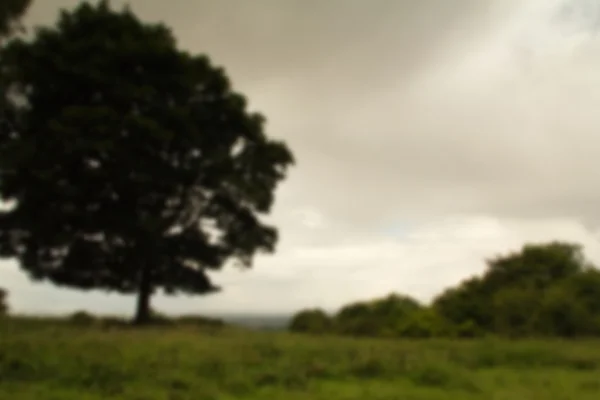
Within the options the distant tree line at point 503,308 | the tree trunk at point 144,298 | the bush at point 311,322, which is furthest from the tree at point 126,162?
the distant tree line at point 503,308

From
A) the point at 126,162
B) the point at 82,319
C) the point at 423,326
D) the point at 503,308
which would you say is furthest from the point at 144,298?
the point at 503,308

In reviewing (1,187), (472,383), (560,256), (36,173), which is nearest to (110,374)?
(472,383)

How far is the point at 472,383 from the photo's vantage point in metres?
10.3

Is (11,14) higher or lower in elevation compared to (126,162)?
higher

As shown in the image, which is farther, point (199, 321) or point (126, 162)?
point (199, 321)

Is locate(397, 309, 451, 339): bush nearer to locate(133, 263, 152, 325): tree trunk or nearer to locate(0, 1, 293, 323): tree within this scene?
locate(0, 1, 293, 323): tree

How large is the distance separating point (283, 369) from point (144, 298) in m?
11.6

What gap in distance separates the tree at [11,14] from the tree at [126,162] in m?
3.06

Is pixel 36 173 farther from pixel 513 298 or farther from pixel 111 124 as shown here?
pixel 513 298

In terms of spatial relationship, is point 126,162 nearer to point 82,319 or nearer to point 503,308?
point 82,319

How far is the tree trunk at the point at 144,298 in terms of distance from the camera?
2139 cm

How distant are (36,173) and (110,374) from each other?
1096 centimetres

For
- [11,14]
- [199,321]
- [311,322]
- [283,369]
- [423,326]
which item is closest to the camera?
[283,369]

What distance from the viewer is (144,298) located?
853 inches
